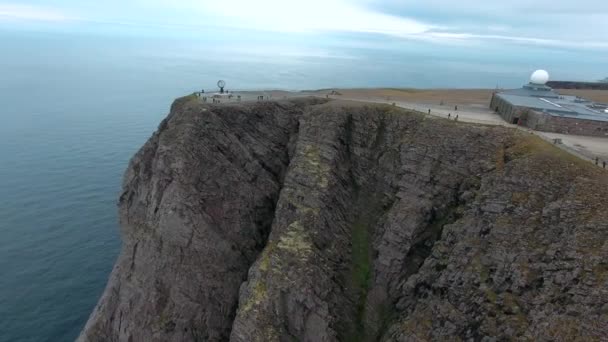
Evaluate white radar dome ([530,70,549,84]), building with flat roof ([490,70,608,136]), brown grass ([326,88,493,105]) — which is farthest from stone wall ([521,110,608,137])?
white radar dome ([530,70,549,84])

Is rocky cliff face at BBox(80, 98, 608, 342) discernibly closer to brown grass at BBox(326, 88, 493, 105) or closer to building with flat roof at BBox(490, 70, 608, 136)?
building with flat roof at BBox(490, 70, 608, 136)

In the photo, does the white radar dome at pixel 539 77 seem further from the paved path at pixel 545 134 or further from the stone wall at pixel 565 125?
the stone wall at pixel 565 125

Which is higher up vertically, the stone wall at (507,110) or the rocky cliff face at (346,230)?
the stone wall at (507,110)

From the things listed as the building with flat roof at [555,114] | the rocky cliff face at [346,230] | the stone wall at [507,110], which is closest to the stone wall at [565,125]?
the building with flat roof at [555,114]

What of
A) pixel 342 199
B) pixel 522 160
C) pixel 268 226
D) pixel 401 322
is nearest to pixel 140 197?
pixel 268 226

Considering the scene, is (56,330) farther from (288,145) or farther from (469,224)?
(469,224)

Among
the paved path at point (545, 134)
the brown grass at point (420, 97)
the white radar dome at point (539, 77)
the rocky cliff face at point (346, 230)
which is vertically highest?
the white radar dome at point (539, 77)
